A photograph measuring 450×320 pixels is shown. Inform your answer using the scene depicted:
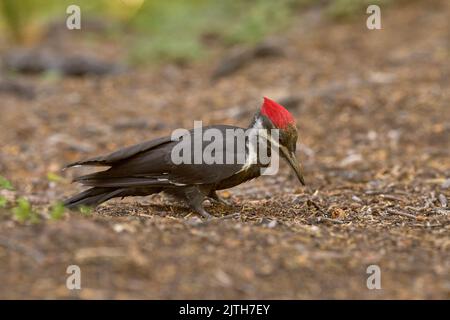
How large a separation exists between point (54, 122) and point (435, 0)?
22.9 ft

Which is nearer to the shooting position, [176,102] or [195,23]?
[176,102]

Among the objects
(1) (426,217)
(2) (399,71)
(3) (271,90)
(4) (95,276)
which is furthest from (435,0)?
(4) (95,276)

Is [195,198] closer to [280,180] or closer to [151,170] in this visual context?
[151,170]

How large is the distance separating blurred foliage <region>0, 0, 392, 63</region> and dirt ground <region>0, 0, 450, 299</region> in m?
0.40

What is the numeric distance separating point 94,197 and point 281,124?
4.71ft

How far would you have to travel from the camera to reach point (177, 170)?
458 cm

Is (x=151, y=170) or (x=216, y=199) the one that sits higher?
(x=151, y=170)

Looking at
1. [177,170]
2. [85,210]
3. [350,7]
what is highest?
[350,7]

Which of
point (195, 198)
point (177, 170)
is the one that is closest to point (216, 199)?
point (195, 198)

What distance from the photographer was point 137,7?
15.9 meters

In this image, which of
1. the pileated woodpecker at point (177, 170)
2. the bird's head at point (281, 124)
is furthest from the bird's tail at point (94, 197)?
the bird's head at point (281, 124)

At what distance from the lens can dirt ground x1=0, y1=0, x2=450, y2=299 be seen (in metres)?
3.04

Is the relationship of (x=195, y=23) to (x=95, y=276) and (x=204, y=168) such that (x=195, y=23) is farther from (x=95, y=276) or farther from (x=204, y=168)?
(x=95, y=276)

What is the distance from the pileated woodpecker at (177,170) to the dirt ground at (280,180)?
20 centimetres
